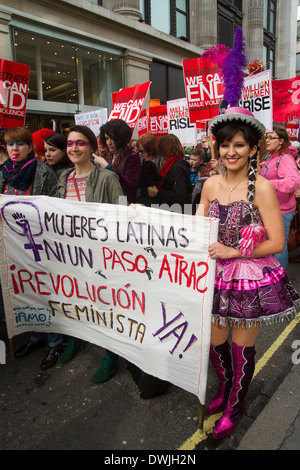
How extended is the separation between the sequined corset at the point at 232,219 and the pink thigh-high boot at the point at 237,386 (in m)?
0.66

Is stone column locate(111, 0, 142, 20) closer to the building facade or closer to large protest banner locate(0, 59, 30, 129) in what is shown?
the building facade

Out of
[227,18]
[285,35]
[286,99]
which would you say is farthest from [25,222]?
[285,35]

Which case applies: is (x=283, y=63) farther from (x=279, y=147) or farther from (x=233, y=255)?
(x=233, y=255)

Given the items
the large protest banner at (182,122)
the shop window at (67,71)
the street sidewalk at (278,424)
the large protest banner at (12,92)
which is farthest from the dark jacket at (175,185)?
the shop window at (67,71)

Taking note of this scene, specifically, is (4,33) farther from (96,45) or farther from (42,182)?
(42,182)

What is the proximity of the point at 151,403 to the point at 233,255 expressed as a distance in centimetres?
131

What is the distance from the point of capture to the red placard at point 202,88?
16.7ft

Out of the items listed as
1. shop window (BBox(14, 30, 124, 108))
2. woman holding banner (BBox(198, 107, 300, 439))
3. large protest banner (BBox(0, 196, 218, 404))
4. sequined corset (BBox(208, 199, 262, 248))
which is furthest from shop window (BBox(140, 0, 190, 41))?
sequined corset (BBox(208, 199, 262, 248))

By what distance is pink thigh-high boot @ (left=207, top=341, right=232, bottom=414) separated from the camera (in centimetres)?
204

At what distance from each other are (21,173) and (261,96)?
3133mm

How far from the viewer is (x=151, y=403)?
2293mm

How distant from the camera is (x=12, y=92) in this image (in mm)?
4258

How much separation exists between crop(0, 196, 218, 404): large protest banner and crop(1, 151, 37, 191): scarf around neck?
0.35 m
